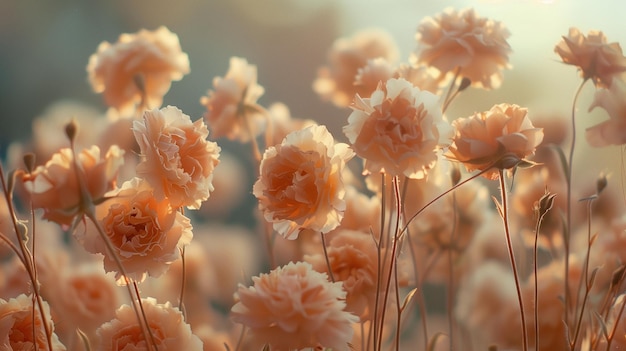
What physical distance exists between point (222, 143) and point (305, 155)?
581 mm

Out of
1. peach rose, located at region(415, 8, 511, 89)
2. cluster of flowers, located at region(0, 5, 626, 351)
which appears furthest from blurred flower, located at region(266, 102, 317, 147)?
peach rose, located at region(415, 8, 511, 89)

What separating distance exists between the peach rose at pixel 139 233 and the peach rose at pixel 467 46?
Result: 21 cm

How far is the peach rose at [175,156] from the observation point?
0.33m

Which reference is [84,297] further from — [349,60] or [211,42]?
[211,42]

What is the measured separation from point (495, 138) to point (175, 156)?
0.55ft

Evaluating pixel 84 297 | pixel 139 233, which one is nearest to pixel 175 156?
pixel 139 233

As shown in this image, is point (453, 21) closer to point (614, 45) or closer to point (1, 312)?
point (614, 45)

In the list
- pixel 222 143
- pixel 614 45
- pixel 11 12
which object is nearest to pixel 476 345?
pixel 614 45

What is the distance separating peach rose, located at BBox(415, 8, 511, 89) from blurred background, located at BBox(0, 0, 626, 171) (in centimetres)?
24

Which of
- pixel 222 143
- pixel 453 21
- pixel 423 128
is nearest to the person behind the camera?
pixel 423 128

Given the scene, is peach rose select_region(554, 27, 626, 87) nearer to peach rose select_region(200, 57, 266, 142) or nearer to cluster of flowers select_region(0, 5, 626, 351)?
cluster of flowers select_region(0, 5, 626, 351)

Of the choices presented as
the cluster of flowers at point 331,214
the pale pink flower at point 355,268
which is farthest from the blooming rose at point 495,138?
the pale pink flower at point 355,268

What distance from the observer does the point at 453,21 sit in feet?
1.46

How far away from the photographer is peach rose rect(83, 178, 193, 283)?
333mm
